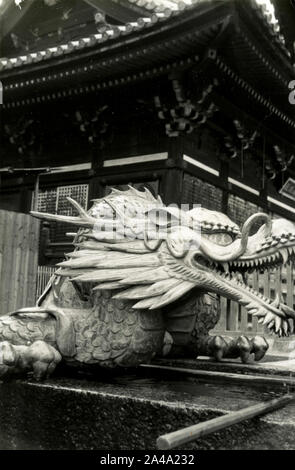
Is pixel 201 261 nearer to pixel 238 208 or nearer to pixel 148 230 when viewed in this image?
pixel 148 230

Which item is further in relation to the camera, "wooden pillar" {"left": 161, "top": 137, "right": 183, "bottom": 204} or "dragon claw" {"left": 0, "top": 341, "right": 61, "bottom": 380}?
"wooden pillar" {"left": 161, "top": 137, "right": 183, "bottom": 204}

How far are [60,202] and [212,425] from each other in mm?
7423

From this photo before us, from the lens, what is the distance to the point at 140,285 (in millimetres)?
2293

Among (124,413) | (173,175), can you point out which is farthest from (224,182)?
(124,413)

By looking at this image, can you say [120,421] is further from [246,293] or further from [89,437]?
[246,293]

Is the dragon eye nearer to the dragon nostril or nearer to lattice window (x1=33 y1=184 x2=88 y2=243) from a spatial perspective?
the dragon nostril

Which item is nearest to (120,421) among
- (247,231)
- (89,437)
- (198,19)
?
(89,437)

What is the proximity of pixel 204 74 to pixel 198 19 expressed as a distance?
966 mm

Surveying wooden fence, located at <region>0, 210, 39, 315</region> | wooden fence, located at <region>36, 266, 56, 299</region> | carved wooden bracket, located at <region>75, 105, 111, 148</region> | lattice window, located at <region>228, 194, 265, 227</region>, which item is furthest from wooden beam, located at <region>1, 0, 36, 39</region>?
lattice window, located at <region>228, 194, 265, 227</region>

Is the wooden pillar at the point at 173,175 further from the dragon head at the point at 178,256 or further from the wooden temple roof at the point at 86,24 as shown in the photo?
the dragon head at the point at 178,256

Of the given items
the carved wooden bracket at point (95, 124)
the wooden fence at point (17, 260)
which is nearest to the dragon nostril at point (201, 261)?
the wooden fence at point (17, 260)

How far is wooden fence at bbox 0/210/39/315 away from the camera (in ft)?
23.2

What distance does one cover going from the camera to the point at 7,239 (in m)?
7.16

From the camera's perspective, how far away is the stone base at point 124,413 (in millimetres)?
1587
